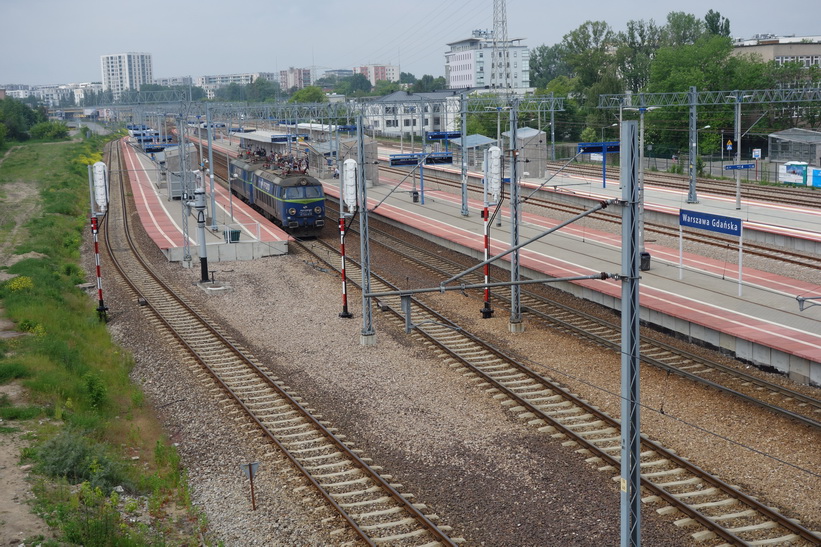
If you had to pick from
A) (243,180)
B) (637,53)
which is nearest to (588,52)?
(637,53)

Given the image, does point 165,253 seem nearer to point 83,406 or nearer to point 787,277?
point 83,406

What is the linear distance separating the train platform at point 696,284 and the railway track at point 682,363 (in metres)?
0.86

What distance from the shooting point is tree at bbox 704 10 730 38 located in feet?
308

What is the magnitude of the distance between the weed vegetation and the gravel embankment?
489mm

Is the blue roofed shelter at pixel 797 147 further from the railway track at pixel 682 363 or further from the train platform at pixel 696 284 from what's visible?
the railway track at pixel 682 363

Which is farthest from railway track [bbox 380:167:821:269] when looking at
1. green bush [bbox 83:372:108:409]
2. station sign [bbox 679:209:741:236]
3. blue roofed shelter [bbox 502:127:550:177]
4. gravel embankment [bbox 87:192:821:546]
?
green bush [bbox 83:372:108:409]

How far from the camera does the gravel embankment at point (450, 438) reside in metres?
11.9

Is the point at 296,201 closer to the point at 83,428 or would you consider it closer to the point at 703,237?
Result: the point at 703,237

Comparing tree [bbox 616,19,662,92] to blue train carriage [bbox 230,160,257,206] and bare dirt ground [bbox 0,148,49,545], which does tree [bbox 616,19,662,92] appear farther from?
bare dirt ground [bbox 0,148,49,545]

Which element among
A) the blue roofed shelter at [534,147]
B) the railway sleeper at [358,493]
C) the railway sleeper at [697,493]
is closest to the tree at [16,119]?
the blue roofed shelter at [534,147]

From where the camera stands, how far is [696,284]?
2466 centimetres

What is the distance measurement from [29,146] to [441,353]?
317 ft

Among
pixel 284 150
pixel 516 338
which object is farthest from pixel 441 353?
pixel 284 150

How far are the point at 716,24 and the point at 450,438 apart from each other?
301 ft
